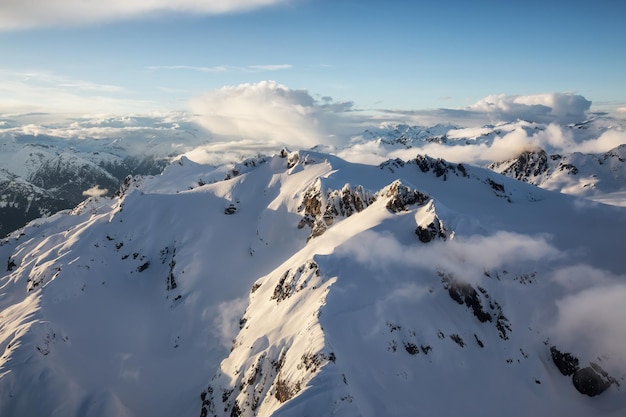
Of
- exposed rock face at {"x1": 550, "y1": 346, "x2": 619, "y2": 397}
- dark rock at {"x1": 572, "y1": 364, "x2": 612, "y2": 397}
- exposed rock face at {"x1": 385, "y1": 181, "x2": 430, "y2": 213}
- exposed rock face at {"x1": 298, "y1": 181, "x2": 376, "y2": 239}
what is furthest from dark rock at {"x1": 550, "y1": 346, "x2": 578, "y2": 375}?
exposed rock face at {"x1": 298, "y1": 181, "x2": 376, "y2": 239}

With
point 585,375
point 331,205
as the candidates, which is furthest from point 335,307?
point 331,205

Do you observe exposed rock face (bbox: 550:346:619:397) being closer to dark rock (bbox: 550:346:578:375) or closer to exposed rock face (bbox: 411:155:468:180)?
dark rock (bbox: 550:346:578:375)

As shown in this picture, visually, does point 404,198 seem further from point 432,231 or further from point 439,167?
point 439,167

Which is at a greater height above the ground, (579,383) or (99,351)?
(579,383)

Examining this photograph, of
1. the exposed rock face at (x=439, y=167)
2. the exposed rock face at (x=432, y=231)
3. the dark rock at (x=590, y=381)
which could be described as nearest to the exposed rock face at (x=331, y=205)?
the exposed rock face at (x=432, y=231)

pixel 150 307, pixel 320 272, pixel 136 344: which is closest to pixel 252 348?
pixel 320 272

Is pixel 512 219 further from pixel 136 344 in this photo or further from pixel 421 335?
pixel 136 344
